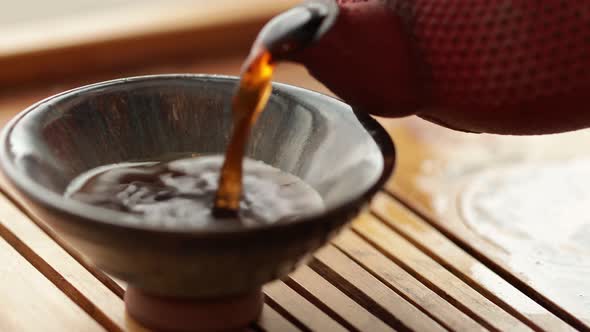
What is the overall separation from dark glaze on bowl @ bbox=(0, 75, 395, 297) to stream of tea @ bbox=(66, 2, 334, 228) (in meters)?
0.03

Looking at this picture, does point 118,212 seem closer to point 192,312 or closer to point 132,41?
point 192,312

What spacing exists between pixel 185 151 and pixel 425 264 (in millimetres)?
295

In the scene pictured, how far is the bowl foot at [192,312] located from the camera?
33.5 inches

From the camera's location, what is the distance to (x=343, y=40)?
0.85 metres

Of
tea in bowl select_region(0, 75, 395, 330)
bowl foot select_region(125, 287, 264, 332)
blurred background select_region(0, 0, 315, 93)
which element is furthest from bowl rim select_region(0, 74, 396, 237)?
blurred background select_region(0, 0, 315, 93)

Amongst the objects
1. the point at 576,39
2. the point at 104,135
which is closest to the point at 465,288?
the point at 576,39

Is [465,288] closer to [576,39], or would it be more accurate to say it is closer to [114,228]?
[576,39]

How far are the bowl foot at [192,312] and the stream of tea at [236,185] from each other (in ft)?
0.27

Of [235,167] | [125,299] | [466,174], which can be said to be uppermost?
[235,167]

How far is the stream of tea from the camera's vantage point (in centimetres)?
83

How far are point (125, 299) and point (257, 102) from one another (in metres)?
0.24

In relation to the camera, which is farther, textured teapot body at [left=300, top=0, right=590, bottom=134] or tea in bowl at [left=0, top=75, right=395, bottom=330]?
textured teapot body at [left=300, top=0, right=590, bottom=134]

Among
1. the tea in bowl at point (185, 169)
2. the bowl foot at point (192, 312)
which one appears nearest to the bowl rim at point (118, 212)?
the tea in bowl at point (185, 169)

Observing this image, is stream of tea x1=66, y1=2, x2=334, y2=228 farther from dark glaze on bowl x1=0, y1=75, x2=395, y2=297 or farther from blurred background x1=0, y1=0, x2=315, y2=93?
blurred background x1=0, y1=0, x2=315, y2=93
